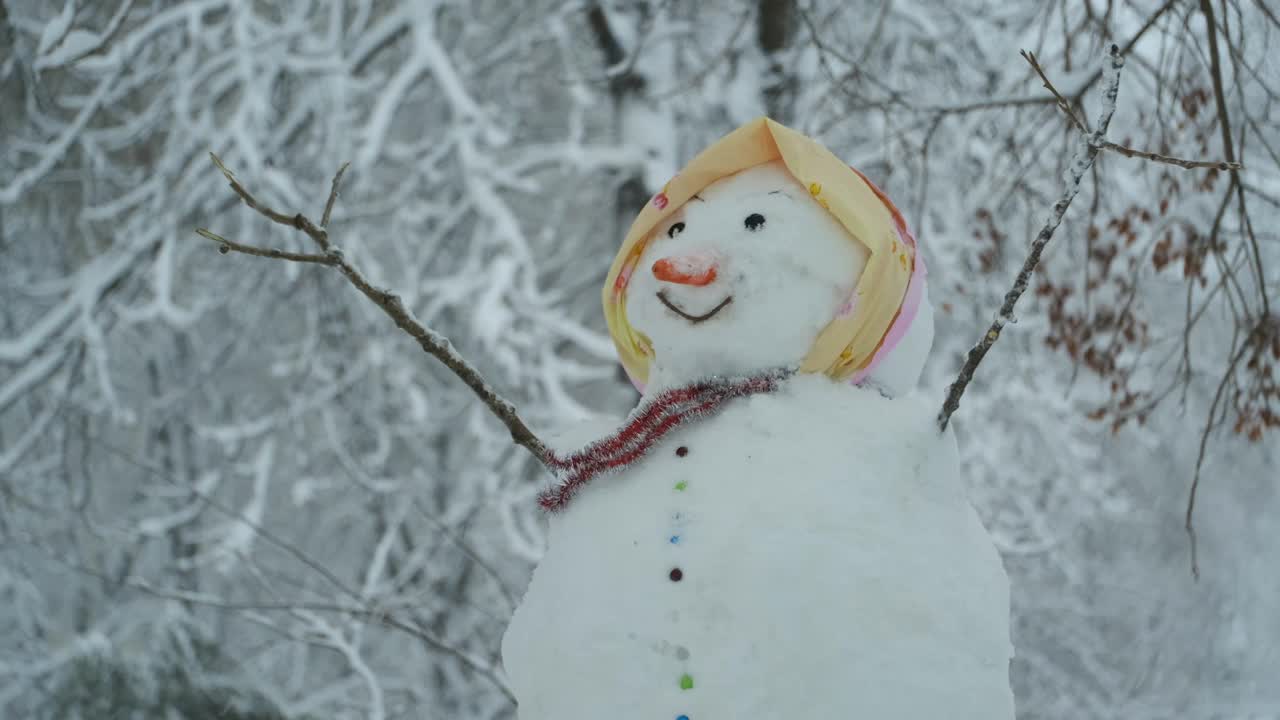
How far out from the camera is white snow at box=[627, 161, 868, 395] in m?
1.06

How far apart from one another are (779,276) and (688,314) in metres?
0.12

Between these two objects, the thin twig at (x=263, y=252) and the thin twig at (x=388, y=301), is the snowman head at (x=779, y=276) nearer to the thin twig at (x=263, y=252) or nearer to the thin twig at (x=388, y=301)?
the thin twig at (x=388, y=301)

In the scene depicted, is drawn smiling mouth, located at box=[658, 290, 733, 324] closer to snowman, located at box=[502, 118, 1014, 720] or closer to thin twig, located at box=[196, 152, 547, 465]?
snowman, located at box=[502, 118, 1014, 720]

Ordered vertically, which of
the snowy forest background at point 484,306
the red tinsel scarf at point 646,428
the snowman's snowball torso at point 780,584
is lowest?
the snowman's snowball torso at point 780,584

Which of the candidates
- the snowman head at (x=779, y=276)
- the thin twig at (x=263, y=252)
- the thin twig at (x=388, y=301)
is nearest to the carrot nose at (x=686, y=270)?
the snowman head at (x=779, y=276)

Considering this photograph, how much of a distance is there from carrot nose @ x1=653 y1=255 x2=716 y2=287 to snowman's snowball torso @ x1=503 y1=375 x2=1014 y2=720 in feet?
0.50

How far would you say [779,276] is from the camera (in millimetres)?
1066

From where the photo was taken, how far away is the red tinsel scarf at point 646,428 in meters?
1.06

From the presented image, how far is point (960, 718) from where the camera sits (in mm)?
902

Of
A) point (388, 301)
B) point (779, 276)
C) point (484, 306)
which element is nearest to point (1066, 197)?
point (779, 276)

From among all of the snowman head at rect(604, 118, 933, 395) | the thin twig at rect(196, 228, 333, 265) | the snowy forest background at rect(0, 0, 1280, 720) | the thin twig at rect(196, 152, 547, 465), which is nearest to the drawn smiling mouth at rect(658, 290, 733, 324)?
the snowman head at rect(604, 118, 933, 395)

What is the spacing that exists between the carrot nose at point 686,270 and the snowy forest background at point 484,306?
3.29 feet

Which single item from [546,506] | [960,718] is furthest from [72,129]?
[960,718]

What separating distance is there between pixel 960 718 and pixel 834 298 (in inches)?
Answer: 18.4
